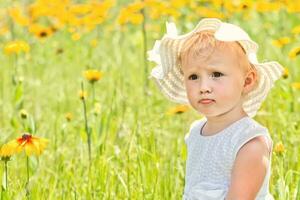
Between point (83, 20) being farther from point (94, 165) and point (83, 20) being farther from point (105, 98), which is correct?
point (94, 165)

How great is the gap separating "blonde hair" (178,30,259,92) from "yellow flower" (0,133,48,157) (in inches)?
18.6

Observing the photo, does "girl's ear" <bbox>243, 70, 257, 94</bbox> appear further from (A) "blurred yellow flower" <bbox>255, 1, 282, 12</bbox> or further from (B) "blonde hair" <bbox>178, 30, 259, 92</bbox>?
(A) "blurred yellow flower" <bbox>255, 1, 282, 12</bbox>

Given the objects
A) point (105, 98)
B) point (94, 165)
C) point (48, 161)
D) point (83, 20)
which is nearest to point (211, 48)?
point (94, 165)

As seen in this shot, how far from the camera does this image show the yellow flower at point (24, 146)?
7.36ft

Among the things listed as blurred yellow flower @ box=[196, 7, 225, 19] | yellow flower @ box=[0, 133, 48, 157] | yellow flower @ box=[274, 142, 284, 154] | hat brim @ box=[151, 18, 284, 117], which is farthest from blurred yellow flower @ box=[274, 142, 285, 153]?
blurred yellow flower @ box=[196, 7, 225, 19]

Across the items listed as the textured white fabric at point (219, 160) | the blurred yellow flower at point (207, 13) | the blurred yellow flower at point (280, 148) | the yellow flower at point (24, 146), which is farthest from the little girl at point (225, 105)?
the blurred yellow flower at point (207, 13)

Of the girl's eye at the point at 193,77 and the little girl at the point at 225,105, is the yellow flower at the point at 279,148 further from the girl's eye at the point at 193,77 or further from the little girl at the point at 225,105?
the girl's eye at the point at 193,77

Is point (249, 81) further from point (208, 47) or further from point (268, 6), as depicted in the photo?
point (268, 6)

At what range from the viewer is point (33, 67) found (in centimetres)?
497

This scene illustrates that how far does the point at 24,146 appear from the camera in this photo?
2277mm

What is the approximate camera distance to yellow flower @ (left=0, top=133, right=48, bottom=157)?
224 centimetres

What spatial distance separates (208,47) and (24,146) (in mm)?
580

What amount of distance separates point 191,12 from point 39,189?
3.17 meters

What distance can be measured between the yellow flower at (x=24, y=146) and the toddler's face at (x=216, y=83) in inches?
18.8
